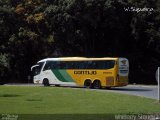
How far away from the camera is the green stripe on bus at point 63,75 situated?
44062 mm

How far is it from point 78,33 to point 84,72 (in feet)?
38.3

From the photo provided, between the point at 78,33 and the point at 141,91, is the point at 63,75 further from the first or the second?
the point at 78,33

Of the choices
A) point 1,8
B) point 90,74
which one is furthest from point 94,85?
point 1,8

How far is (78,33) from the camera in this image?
2108 inches

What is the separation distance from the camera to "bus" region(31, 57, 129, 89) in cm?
4069

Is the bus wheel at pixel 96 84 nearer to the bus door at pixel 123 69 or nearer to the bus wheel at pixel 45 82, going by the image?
the bus door at pixel 123 69

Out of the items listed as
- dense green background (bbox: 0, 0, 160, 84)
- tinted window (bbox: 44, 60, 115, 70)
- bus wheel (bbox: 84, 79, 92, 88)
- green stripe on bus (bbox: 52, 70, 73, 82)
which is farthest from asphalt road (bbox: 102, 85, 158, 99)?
dense green background (bbox: 0, 0, 160, 84)

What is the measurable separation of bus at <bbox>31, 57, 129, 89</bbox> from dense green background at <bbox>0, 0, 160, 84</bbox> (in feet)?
28.4

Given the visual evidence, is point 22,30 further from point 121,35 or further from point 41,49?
point 121,35

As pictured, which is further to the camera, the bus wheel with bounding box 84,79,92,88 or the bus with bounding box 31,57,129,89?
the bus wheel with bounding box 84,79,92,88

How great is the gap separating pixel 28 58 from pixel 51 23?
8810mm

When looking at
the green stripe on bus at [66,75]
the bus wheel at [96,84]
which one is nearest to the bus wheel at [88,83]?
the bus wheel at [96,84]

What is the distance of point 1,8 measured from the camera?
59.0m

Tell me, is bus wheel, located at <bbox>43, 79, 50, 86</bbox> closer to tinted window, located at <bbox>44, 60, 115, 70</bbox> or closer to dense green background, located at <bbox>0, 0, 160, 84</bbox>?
tinted window, located at <bbox>44, 60, 115, 70</bbox>
